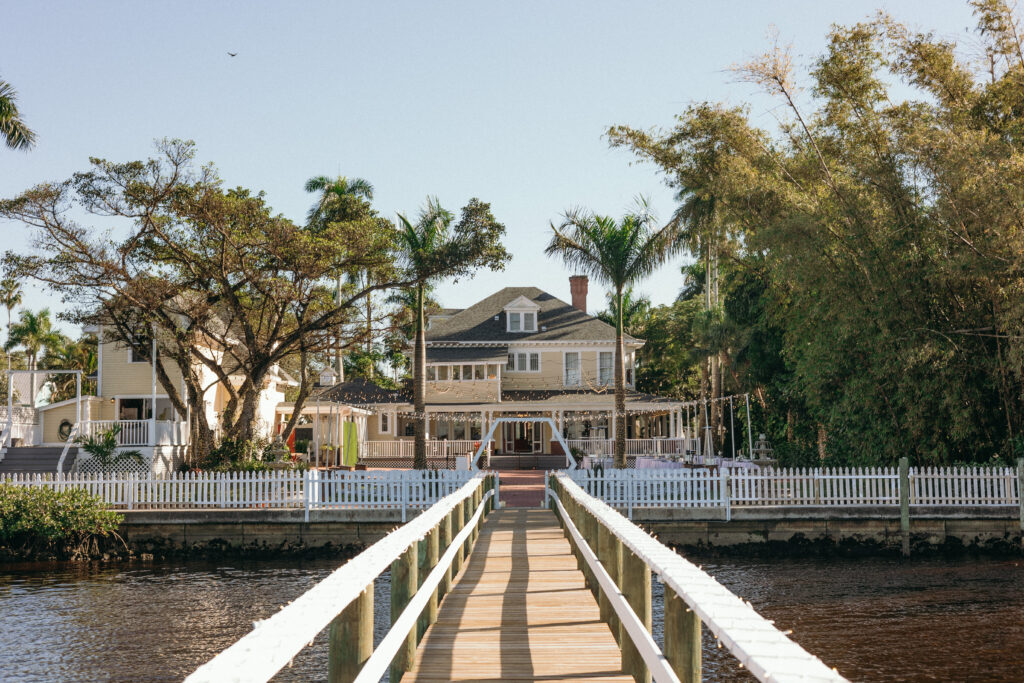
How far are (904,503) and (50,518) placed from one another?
18.7 metres

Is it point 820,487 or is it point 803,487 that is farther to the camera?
point 803,487

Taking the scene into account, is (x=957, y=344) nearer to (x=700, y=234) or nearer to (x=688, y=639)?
(x=700, y=234)

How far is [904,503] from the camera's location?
21688 millimetres

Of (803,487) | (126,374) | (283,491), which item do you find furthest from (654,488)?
(126,374)

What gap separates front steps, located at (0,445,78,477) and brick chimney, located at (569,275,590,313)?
27721mm

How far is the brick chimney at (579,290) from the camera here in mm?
52594

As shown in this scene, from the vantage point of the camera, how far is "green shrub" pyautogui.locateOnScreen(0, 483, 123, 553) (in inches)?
848

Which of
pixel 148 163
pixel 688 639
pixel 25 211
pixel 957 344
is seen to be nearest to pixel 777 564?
pixel 957 344

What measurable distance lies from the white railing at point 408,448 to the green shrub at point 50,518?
19.1 meters

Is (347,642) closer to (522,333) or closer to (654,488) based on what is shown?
(654,488)

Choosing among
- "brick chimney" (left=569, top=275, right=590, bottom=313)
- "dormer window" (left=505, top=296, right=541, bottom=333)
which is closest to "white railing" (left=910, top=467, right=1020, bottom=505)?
"dormer window" (left=505, top=296, right=541, bottom=333)

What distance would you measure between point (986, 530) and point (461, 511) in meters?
14.8

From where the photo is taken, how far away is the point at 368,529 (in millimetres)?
23016

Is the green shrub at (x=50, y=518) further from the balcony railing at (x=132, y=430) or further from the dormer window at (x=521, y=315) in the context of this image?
the dormer window at (x=521, y=315)
